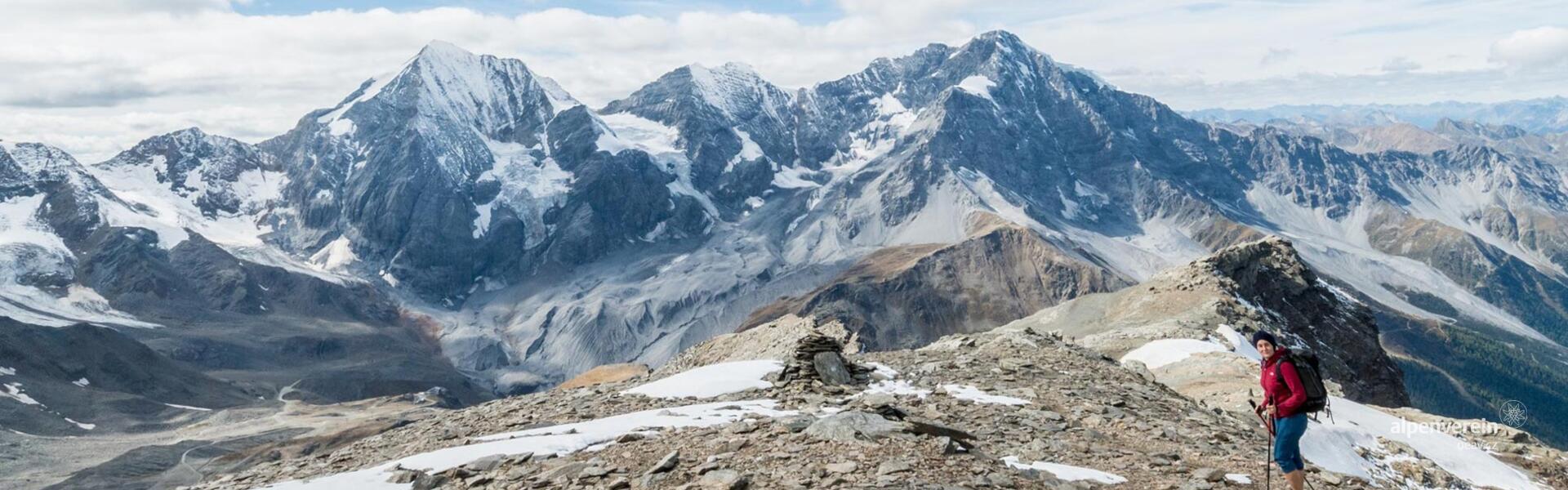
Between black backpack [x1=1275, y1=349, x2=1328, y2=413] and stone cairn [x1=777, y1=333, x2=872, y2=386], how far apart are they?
484 inches

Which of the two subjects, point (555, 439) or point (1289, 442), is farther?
point (555, 439)

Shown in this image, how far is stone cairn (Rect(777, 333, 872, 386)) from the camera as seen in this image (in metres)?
29.0

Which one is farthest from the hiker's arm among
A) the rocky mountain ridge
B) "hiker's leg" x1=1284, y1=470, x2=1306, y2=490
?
the rocky mountain ridge

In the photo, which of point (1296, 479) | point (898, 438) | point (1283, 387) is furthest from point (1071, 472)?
point (1283, 387)

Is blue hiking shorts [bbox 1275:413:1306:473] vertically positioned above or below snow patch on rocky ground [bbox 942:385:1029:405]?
above

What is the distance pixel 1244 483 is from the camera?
20391 millimetres

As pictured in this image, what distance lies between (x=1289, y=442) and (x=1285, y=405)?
80cm

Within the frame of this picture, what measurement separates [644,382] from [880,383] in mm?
8198

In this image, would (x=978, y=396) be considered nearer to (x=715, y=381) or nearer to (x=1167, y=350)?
(x=715, y=381)

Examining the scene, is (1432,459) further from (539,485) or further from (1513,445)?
(539,485)

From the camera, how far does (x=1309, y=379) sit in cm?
1942

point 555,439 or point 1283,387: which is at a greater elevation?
point 1283,387

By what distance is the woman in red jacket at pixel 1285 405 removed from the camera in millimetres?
19484

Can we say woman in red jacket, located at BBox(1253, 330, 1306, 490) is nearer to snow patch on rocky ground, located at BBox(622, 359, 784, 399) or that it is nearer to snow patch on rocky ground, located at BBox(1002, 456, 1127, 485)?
snow patch on rocky ground, located at BBox(1002, 456, 1127, 485)
